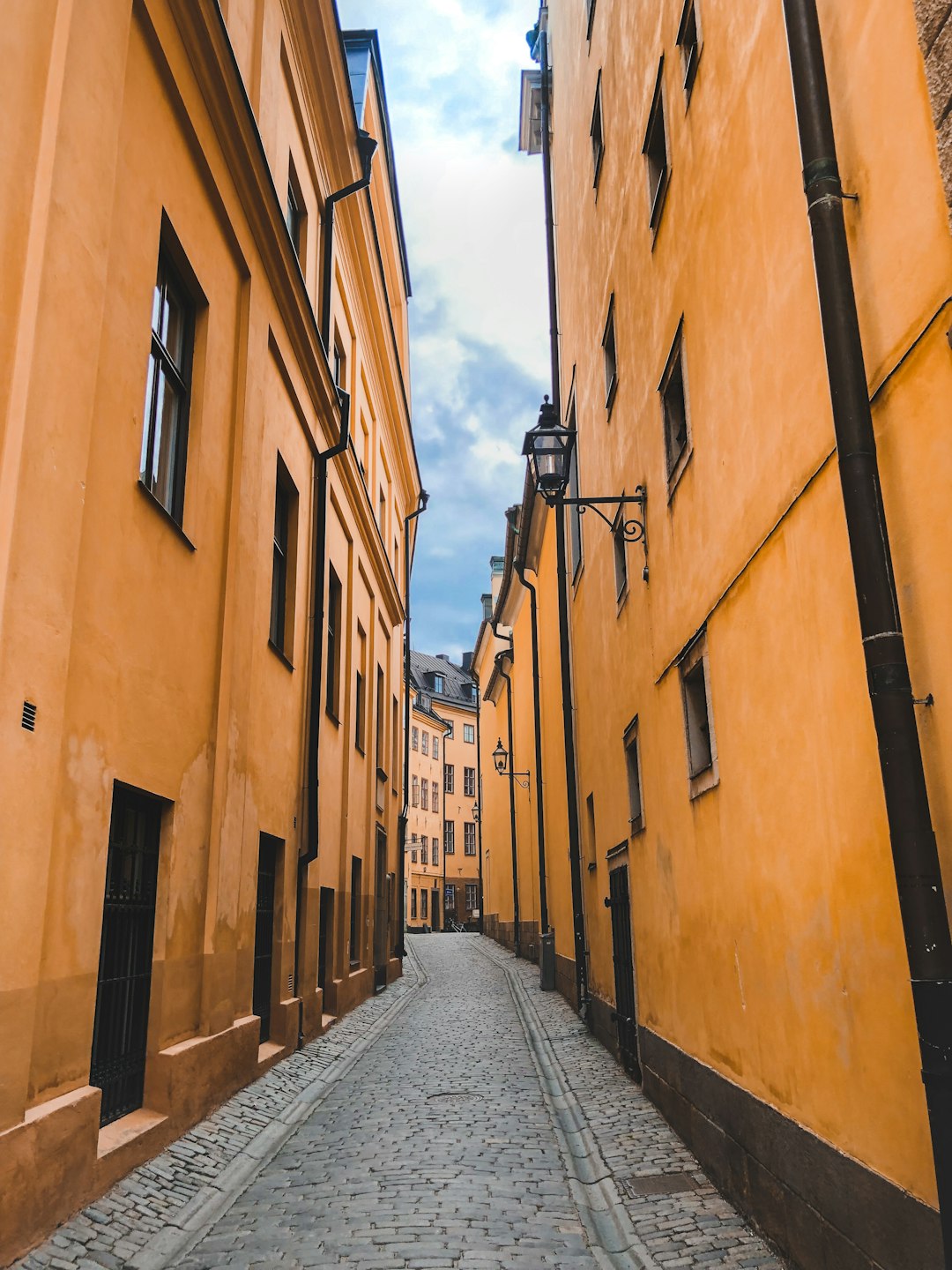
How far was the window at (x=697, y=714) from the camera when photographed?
22.5ft

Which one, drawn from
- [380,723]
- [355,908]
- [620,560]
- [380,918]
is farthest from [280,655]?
[380,723]

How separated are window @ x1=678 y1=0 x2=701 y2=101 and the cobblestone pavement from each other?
6.87 m

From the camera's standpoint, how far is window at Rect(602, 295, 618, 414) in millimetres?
11320

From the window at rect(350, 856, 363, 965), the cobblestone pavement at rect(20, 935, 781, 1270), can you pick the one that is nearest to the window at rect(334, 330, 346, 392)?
the window at rect(350, 856, 363, 965)

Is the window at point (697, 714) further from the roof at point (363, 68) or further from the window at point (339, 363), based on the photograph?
the roof at point (363, 68)

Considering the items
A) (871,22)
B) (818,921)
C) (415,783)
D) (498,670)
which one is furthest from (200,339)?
(415,783)

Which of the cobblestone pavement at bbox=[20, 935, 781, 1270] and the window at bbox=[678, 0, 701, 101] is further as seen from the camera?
the window at bbox=[678, 0, 701, 101]

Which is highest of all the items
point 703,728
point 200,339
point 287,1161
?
point 200,339

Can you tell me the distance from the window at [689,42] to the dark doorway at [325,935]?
34.6 feet

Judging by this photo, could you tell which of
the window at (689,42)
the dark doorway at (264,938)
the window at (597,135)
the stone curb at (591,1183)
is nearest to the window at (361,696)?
the dark doorway at (264,938)

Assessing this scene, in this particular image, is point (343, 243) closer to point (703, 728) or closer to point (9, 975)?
point (703, 728)

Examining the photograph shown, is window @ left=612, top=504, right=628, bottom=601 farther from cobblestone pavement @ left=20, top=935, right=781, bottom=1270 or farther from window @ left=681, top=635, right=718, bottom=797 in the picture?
cobblestone pavement @ left=20, top=935, right=781, bottom=1270

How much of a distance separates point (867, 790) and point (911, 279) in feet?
5.99

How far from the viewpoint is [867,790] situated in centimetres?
394
